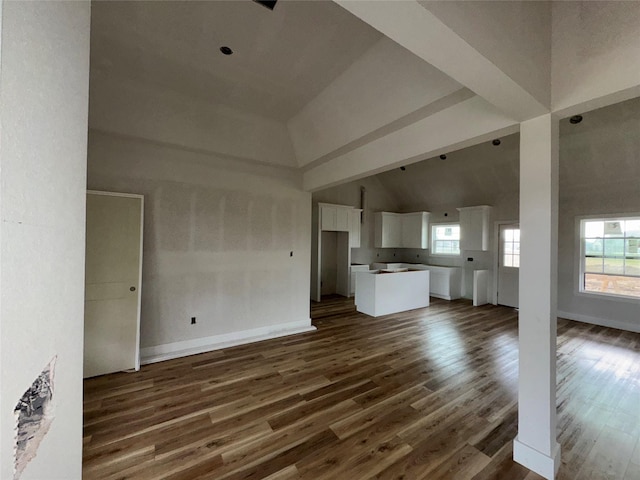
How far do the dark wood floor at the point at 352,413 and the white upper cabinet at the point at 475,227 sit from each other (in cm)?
287

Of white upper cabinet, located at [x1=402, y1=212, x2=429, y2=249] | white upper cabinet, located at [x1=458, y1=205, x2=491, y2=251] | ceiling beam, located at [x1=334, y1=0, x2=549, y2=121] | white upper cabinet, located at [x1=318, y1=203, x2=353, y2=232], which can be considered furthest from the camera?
white upper cabinet, located at [x1=402, y1=212, x2=429, y2=249]

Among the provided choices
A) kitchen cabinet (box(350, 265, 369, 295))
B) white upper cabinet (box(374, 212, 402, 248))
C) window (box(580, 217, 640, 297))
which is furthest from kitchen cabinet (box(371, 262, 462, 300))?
window (box(580, 217, 640, 297))

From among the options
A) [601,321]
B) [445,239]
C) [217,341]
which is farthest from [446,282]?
[217,341]

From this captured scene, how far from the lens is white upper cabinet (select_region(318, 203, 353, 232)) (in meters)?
6.54

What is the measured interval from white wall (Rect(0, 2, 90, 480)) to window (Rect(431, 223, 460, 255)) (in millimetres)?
7640

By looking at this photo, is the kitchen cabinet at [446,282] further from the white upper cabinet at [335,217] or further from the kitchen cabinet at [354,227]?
the white upper cabinet at [335,217]

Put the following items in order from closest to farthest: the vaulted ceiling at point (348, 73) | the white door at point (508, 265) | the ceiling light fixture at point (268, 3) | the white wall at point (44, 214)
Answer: the white wall at point (44, 214)
the vaulted ceiling at point (348, 73)
the ceiling light fixture at point (268, 3)
the white door at point (508, 265)

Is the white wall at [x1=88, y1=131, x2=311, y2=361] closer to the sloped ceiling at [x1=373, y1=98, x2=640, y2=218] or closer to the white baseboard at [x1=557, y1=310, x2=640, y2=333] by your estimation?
the sloped ceiling at [x1=373, y1=98, x2=640, y2=218]

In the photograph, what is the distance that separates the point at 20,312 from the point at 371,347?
12.0 feet

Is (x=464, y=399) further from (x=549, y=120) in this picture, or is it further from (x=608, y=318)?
(x=608, y=318)

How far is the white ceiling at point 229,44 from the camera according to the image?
6.31ft

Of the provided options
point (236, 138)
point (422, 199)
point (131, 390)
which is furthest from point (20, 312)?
point (422, 199)

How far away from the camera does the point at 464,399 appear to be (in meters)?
2.46

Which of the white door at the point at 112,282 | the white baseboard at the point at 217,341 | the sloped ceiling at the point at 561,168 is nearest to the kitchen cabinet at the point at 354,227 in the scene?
the sloped ceiling at the point at 561,168
